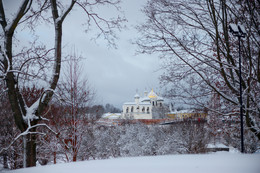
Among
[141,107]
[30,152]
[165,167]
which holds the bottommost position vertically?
[141,107]

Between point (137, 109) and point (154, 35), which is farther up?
point (154, 35)

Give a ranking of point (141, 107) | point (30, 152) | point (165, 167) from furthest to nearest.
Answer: point (141, 107) → point (30, 152) → point (165, 167)

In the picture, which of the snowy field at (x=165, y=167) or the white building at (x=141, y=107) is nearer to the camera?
the snowy field at (x=165, y=167)

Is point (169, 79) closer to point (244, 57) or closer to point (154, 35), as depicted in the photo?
point (154, 35)

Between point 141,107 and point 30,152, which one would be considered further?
point 141,107

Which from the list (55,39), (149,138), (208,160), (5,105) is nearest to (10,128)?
(5,105)

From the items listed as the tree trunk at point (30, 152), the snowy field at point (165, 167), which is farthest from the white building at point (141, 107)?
the snowy field at point (165, 167)

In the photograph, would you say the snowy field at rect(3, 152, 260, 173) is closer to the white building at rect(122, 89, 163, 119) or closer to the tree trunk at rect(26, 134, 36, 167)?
the tree trunk at rect(26, 134, 36, 167)

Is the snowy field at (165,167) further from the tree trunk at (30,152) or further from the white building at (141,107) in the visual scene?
the white building at (141,107)

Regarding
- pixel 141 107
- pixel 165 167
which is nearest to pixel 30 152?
pixel 165 167

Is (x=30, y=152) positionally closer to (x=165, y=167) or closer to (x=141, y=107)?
(x=165, y=167)

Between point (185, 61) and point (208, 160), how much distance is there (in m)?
3.11

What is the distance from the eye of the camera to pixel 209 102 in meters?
6.32

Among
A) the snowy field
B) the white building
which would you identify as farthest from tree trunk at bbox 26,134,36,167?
the white building
